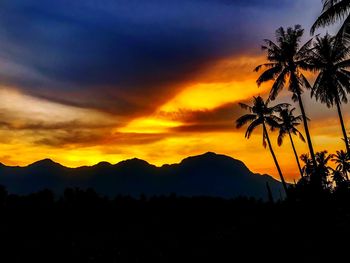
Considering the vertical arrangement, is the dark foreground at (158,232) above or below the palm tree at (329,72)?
below

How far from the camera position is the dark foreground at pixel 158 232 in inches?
598

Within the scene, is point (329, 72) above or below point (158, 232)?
above

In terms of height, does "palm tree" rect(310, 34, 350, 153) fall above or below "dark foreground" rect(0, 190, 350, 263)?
above

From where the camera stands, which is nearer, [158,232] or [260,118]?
[158,232]

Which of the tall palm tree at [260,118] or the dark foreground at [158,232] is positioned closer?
the dark foreground at [158,232]

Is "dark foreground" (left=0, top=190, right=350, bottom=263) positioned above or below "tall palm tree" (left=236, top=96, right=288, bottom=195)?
below

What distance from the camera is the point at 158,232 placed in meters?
24.5

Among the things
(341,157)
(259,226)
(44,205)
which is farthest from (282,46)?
(341,157)

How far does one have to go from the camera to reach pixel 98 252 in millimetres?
17188

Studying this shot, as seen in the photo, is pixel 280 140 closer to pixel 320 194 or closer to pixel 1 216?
pixel 320 194

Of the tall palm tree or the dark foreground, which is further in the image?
the tall palm tree

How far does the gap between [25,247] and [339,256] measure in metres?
12.9

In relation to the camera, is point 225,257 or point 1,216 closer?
point 225,257

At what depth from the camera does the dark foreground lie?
49.8 ft
